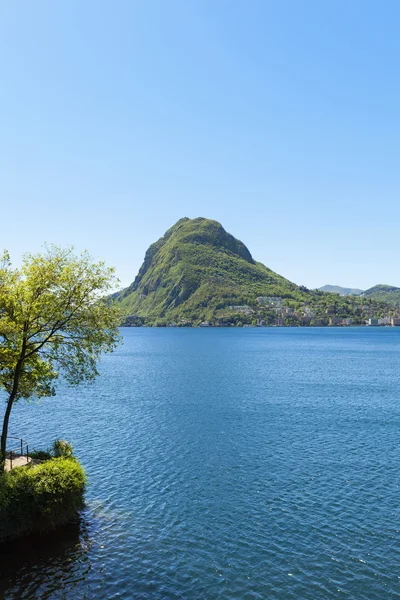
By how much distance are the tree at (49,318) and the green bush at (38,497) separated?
3679mm

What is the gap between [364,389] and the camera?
9244cm

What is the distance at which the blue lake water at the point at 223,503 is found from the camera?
2470 cm

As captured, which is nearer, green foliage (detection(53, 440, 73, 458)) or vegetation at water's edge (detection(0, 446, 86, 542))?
vegetation at water's edge (detection(0, 446, 86, 542))

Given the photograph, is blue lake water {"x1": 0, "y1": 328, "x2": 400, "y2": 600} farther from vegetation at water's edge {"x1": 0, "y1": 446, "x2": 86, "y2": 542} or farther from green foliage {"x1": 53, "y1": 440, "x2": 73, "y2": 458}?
green foliage {"x1": 53, "y1": 440, "x2": 73, "y2": 458}

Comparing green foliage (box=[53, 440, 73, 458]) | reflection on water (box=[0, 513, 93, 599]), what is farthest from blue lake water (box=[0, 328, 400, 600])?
green foliage (box=[53, 440, 73, 458])

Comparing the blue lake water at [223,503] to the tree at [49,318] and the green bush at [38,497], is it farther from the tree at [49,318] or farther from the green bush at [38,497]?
the tree at [49,318]

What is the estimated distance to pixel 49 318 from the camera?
1321 inches

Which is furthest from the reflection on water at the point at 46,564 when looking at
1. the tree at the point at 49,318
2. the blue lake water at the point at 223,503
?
the tree at the point at 49,318

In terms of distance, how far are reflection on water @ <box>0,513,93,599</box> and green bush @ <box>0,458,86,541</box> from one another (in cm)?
81

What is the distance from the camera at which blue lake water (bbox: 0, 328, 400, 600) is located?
81.0ft

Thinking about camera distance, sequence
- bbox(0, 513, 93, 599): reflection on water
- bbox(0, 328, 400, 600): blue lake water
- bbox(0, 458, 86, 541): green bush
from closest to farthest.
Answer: bbox(0, 513, 93, 599): reflection on water < bbox(0, 328, 400, 600): blue lake water < bbox(0, 458, 86, 541): green bush

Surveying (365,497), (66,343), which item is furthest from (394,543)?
(66,343)

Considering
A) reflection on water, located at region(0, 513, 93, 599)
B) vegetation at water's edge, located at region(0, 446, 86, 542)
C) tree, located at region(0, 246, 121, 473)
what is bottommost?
reflection on water, located at region(0, 513, 93, 599)

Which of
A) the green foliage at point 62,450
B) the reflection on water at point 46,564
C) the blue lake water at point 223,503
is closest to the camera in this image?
the reflection on water at point 46,564
